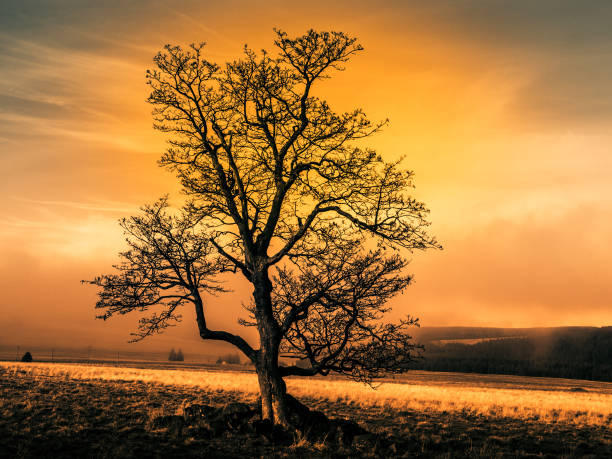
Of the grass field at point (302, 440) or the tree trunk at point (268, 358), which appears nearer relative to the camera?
the grass field at point (302, 440)

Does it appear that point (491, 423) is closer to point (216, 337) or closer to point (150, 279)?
point (216, 337)

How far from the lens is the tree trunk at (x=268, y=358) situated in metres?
13.9

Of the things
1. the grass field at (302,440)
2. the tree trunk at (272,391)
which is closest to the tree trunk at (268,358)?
the tree trunk at (272,391)

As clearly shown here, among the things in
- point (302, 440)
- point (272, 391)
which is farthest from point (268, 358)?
point (302, 440)

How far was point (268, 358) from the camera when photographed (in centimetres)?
1390

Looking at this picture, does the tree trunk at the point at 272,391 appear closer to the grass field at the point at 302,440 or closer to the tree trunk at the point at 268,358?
the tree trunk at the point at 268,358

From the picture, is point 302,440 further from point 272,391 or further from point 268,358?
point 268,358

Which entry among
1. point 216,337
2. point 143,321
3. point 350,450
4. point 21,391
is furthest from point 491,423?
point 21,391

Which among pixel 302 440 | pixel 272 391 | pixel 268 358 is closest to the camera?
pixel 302 440

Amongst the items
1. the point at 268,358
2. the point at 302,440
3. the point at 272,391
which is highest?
the point at 268,358

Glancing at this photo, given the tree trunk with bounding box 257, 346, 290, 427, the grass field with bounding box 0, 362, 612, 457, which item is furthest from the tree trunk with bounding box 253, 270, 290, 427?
the grass field with bounding box 0, 362, 612, 457

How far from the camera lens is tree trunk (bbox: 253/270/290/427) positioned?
45.5 ft

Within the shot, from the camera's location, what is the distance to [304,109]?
14.2m

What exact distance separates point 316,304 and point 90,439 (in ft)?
24.1
